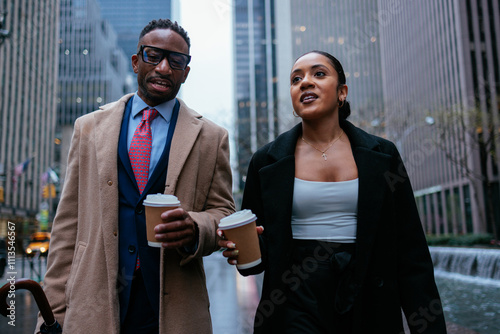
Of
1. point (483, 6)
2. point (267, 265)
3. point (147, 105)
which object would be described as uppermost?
point (483, 6)

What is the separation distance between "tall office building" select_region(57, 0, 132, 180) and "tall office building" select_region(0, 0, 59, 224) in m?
2.59

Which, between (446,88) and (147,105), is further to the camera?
(446,88)

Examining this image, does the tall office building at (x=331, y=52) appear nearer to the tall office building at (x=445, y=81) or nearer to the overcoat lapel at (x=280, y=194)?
the tall office building at (x=445, y=81)

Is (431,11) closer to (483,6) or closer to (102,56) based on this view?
(483,6)

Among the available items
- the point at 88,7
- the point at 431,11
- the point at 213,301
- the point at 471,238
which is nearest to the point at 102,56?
the point at 88,7

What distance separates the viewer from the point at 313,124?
9.28 feet

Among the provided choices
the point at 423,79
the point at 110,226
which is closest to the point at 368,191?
the point at 110,226

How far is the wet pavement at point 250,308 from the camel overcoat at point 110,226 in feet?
13.8

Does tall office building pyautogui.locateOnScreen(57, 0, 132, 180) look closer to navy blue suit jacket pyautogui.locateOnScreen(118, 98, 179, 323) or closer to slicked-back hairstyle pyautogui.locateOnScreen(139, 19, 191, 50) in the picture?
slicked-back hairstyle pyautogui.locateOnScreen(139, 19, 191, 50)

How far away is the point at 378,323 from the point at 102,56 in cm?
6928

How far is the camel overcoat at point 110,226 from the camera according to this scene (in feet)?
7.45

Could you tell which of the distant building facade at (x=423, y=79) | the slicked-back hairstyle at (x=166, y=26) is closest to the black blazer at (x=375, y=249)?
the slicked-back hairstyle at (x=166, y=26)

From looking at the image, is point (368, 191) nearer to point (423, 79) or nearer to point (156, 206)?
point (156, 206)

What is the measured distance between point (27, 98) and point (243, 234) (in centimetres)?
7172
